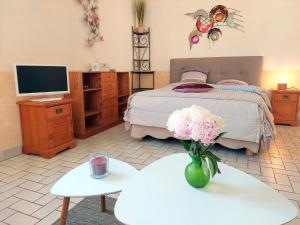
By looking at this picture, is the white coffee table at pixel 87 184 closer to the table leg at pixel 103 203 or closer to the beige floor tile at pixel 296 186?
the table leg at pixel 103 203

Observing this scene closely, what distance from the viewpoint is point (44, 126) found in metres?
2.57

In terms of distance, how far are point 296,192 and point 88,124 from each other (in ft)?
10.0

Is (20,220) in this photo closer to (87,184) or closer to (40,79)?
(87,184)

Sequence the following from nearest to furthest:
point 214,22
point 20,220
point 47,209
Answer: point 20,220
point 47,209
point 214,22

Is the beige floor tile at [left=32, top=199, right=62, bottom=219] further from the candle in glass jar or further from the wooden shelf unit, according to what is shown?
the wooden shelf unit

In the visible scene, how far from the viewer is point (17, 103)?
8.73 feet

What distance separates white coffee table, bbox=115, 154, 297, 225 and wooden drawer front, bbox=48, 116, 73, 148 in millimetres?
1779

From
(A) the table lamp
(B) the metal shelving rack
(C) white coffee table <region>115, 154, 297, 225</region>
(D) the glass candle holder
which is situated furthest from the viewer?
(B) the metal shelving rack

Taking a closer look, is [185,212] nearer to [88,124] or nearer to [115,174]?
[115,174]

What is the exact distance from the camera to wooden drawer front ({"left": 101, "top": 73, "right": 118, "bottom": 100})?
12.2ft

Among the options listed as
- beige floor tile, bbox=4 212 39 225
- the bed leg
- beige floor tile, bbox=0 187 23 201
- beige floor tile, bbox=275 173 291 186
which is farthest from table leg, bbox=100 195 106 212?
the bed leg

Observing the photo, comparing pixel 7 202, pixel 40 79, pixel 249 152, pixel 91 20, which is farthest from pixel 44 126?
pixel 249 152

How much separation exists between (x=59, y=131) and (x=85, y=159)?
0.51m

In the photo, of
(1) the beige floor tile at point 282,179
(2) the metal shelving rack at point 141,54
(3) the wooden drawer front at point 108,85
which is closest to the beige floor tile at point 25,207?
(1) the beige floor tile at point 282,179
